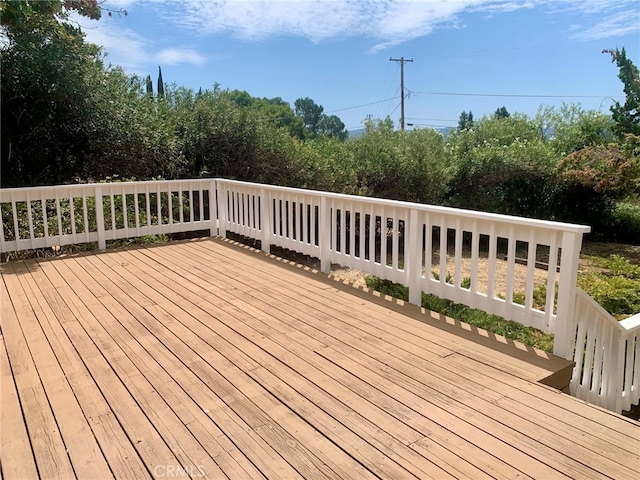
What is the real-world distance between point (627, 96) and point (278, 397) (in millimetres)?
12011

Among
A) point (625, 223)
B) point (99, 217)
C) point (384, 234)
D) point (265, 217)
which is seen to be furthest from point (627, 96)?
point (99, 217)

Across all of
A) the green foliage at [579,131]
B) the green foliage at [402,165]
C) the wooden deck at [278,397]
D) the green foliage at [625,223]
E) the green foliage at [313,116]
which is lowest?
the green foliage at [625,223]

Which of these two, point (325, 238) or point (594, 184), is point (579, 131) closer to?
point (594, 184)

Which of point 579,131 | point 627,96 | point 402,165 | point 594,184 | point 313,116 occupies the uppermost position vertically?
point 313,116

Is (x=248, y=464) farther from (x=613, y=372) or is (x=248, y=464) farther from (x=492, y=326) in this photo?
(x=492, y=326)

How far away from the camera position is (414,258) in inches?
138

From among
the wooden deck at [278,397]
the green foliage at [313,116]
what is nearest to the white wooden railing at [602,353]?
the wooden deck at [278,397]

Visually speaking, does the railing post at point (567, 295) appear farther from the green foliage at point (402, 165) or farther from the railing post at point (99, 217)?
the green foliage at point (402, 165)

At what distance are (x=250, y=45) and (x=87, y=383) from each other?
11033 mm

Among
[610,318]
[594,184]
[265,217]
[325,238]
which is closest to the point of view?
[610,318]

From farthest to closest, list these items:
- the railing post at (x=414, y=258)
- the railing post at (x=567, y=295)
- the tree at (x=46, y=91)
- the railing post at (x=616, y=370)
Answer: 1. the tree at (x=46, y=91)
2. the railing post at (x=414, y=258)
3. the railing post at (x=616, y=370)
4. the railing post at (x=567, y=295)

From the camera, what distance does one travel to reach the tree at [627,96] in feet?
34.2

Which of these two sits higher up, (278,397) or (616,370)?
(278,397)

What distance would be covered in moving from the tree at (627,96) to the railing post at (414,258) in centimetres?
935
